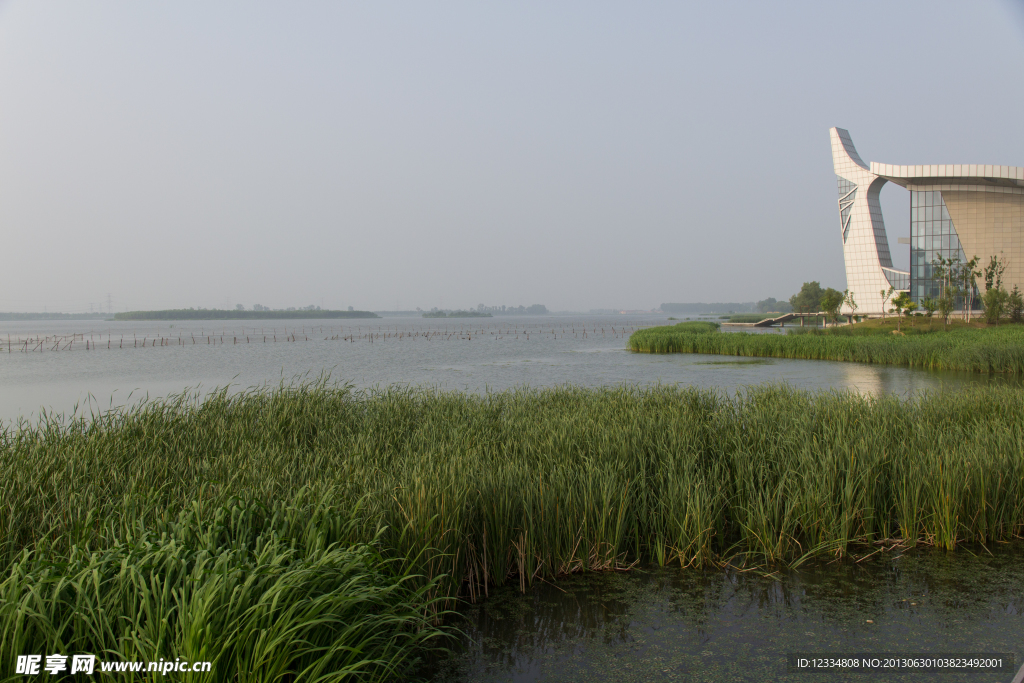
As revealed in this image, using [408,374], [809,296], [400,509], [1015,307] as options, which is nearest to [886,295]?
[1015,307]

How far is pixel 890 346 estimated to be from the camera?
24.3 meters

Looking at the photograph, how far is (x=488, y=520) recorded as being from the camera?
4.77 metres

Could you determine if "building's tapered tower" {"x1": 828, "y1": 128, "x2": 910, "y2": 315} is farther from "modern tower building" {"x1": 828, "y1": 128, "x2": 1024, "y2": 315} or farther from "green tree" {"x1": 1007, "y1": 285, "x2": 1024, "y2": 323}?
"green tree" {"x1": 1007, "y1": 285, "x2": 1024, "y2": 323}

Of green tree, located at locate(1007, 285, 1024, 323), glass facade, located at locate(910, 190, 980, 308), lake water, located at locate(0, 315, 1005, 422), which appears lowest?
lake water, located at locate(0, 315, 1005, 422)

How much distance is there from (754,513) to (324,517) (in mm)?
3515

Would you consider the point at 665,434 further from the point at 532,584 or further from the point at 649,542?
the point at 532,584

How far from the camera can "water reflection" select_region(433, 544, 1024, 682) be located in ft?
12.2

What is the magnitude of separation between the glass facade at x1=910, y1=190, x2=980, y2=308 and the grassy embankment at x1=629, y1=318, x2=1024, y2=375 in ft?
38.4

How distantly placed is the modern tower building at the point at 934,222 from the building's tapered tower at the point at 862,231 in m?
0.08

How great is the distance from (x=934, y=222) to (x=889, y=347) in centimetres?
2923

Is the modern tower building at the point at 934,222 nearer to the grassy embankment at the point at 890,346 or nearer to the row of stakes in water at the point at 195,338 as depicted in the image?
the grassy embankment at the point at 890,346

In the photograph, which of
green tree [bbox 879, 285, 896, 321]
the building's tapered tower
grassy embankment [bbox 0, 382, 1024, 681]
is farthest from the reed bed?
the building's tapered tower

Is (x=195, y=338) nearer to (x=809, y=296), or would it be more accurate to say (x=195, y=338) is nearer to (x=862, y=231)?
(x=862, y=231)

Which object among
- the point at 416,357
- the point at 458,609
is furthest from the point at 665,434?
the point at 416,357
